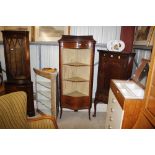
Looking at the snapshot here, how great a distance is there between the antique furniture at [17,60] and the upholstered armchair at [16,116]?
966 mm

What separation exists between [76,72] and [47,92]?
30.1 inches

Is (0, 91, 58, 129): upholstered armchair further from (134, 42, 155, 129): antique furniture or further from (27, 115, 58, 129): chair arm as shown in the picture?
(134, 42, 155, 129): antique furniture

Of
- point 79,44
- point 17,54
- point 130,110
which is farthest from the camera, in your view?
point 17,54

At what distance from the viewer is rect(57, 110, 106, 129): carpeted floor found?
2641 millimetres

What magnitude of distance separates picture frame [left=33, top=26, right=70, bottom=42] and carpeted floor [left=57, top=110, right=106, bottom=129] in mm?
1644

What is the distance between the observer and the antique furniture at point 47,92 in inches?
102

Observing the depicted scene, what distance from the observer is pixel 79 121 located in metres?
2.82

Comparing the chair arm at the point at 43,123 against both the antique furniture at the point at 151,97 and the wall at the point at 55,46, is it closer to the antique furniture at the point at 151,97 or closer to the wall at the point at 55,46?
the antique furniture at the point at 151,97

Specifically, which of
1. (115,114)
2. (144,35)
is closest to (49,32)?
(144,35)

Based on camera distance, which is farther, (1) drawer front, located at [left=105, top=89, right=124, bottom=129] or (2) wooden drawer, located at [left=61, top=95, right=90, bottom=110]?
(2) wooden drawer, located at [left=61, top=95, right=90, bottom=110]

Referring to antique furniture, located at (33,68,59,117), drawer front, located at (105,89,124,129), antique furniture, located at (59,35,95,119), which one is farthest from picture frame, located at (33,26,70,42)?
drawer front, located at (105,89,124,129)

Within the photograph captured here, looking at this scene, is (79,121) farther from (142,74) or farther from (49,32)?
(49,32)
